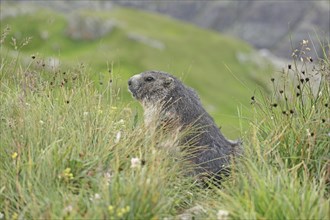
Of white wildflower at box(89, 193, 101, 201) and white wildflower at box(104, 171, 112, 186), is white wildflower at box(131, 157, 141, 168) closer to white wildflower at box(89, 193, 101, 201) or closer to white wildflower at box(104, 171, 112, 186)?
white wildflower at box(104, 171, 112, 186)

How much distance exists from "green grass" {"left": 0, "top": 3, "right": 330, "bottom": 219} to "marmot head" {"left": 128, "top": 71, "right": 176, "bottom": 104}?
0.77 m

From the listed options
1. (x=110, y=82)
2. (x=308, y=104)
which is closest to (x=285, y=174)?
(x=308, y=104)

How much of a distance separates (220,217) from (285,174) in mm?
1286

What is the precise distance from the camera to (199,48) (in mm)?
115500

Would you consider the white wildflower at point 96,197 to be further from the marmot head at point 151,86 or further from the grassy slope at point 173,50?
the grassy slope at point 173,50

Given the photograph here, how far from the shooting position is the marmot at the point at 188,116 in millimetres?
8273

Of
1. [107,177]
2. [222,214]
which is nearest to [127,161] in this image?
[107,177]

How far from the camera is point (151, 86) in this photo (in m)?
9.77

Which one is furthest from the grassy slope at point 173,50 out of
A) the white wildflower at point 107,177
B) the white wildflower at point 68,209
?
the white wildflower at point 68,209

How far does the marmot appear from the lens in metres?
8.27

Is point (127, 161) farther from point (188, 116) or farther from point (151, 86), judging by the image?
point (151, 86)

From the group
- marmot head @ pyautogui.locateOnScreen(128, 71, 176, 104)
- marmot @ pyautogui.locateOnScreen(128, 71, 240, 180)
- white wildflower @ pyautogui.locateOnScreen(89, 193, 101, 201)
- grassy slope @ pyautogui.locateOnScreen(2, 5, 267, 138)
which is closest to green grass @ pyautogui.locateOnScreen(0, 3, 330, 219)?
white wildflower @ pyautogui.locateOnScreen(89, 193, 101, 201)

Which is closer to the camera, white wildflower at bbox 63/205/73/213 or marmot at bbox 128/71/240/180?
white wildflower at bbox 63/205/73/213

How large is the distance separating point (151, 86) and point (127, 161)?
3227mm
